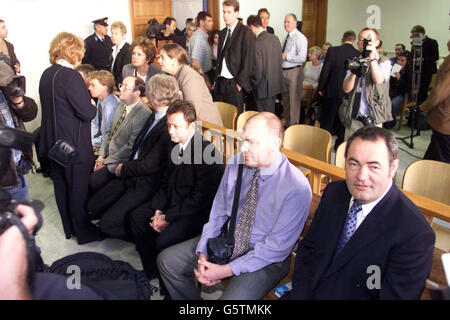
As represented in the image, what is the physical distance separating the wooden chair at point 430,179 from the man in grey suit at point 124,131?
201 cm

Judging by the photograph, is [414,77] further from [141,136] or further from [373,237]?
[373,237]

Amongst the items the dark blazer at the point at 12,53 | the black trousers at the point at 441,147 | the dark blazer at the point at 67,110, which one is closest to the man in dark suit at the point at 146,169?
the dark blazer at the point at 67,110

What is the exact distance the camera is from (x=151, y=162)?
285cm

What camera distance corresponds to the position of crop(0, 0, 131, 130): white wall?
6285 millimetres

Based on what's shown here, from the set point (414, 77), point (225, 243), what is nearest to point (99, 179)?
point (225, 243)

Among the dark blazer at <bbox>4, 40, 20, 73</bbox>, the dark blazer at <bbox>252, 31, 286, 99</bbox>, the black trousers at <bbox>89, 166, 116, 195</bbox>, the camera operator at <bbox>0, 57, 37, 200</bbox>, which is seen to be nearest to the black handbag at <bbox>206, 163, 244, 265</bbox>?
the camera operator at <bbox>0, 57, 37, 200</bbox>

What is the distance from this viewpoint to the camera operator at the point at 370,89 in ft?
11.4

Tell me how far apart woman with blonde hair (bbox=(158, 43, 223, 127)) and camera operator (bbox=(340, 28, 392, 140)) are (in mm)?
1308

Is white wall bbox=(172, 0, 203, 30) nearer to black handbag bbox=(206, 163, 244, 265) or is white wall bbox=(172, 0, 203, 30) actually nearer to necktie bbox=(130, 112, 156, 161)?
necktie bbox=(130, 112, 156, 161)

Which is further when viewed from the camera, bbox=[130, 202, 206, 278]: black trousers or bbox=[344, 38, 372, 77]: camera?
bbox=[344, 38, 372, 77]: camera

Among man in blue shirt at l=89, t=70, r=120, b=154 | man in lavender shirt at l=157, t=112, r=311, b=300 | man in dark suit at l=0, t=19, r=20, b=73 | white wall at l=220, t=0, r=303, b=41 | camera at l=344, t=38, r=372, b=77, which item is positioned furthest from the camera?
white wall at l=220, t=0, r=303, b=41

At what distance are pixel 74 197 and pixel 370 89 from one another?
2.78 meters
